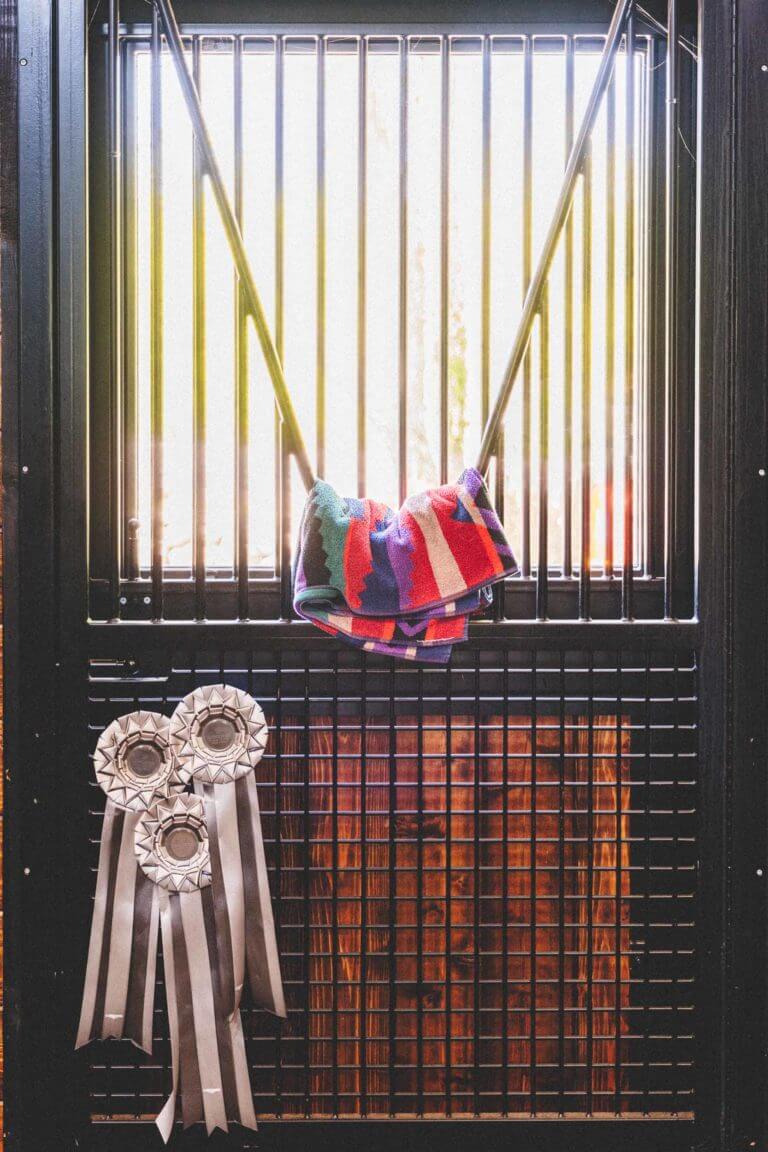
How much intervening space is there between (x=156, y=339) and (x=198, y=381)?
8 centimetres

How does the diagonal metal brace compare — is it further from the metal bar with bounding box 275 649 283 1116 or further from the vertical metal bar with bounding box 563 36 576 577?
the metal bar with bounding box 275 649 283 1116

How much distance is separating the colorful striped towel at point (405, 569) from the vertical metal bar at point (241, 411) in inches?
3.7

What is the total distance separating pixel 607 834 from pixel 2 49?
1410mm

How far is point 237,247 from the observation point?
1.00 metres

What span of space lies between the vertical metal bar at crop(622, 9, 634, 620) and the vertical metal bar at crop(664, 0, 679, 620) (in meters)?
0.05

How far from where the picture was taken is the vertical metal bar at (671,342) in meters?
1.03

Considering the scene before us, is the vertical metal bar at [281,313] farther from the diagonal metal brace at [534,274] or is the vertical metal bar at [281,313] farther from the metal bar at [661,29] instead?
the metal bar at [661,29]

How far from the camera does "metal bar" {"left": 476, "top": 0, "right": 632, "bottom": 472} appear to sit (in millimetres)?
A: 993

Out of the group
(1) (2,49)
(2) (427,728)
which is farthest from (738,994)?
(1) (2,49)

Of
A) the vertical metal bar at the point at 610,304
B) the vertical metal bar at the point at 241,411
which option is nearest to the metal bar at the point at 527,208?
the vertical metal bar at the point at 610,304

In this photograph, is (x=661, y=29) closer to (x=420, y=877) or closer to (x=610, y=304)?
(x=610, y=304)

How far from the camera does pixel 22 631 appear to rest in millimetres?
983

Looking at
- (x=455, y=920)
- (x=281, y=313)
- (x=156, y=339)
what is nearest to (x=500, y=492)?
(x=281, y=313)

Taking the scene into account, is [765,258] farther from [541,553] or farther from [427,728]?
[427,728]
